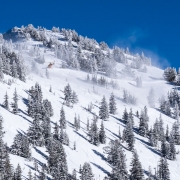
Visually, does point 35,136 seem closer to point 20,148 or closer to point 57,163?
point 20,148

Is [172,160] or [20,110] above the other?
[20,110]

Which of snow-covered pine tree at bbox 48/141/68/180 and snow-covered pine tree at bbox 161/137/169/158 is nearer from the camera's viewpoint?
snow-covered pine tree at bbox 48/141/68/180

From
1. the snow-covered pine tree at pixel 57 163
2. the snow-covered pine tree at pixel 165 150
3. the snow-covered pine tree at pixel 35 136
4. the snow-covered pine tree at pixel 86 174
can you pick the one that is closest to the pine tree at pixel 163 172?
the snow-covered pine tree at pixel 165 150

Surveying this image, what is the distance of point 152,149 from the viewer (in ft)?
320

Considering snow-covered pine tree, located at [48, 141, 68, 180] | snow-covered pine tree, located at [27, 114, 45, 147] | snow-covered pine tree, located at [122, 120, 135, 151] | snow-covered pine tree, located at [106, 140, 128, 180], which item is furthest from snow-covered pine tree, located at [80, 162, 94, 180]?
snow-covered pine tree, located at [122, 120, 135, 151]

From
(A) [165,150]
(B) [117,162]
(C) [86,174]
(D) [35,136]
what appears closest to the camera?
(C) [86,174]

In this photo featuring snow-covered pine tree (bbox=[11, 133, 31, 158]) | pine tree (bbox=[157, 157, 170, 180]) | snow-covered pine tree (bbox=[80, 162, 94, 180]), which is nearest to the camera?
snow-covered pine tree (bbox=[80, 162, 94, 180])

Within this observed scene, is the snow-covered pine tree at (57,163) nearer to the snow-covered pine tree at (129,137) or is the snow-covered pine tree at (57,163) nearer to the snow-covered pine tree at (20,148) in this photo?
the snow-covered pine tree at (20,148)

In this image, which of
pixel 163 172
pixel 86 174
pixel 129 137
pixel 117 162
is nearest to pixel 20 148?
pixel 86 174

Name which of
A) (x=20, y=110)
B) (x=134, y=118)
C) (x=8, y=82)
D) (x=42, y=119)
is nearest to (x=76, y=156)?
(x=42, y=119)

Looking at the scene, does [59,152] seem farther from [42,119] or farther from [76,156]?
[42,119]

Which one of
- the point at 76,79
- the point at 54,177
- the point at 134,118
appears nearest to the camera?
the point at 54,177

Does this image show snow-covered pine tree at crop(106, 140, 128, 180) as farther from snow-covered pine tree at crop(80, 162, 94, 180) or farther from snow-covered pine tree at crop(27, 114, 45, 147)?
snow-covered pine tree at crop(27, 114, 45, 147)

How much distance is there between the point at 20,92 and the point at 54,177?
160ft
